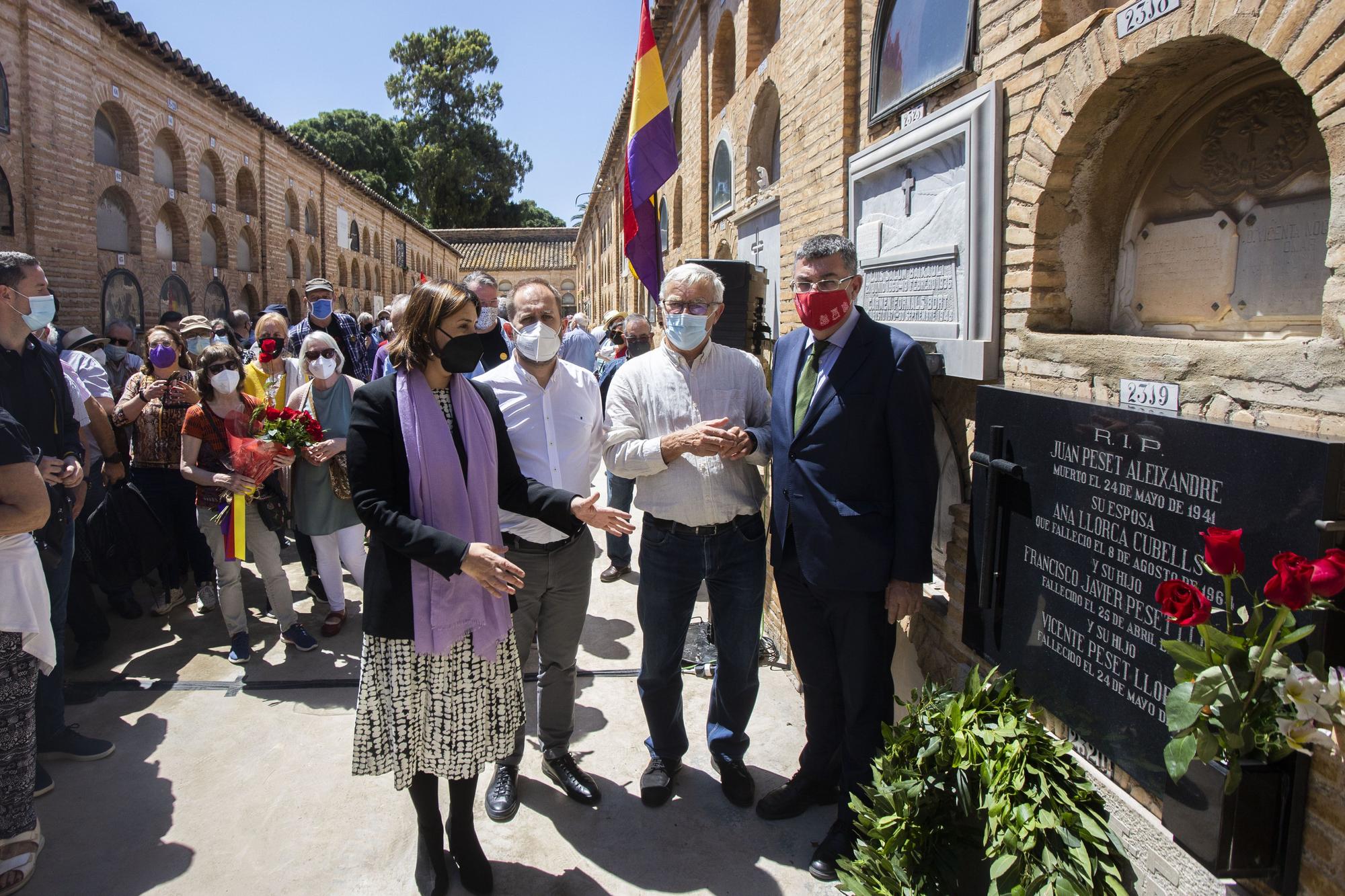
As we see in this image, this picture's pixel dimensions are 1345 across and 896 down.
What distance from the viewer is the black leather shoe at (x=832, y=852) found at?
299 centimetres

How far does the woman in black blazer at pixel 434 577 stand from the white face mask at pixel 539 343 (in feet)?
1.70

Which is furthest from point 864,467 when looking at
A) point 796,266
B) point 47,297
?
point 47,297

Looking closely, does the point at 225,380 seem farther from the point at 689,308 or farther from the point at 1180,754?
the point at 1180,754

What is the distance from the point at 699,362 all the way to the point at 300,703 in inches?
113

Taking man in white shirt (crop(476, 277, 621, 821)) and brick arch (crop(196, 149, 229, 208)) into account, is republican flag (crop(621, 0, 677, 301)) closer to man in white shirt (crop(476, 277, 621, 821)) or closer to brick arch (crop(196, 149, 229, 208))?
man in white shirt (crop(476, 277, 621, 821))

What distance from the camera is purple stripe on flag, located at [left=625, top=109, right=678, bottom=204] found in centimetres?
589

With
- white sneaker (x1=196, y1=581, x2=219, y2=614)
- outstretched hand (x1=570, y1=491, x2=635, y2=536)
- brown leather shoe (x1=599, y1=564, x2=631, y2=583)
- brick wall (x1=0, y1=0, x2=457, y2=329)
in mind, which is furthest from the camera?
brick wall (x1=0, y1=0, x2=457, y2=329)

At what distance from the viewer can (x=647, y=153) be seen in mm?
5895

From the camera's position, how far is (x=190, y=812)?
3436 mm

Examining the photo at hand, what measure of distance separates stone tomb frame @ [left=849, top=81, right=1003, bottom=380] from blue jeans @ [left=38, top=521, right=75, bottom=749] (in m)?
3.92

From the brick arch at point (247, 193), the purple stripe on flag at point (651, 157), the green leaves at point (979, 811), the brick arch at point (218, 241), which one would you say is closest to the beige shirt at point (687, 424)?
the green leaves at point (979, 811)

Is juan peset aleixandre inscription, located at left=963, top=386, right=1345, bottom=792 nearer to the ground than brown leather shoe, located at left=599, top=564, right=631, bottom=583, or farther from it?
farther from it

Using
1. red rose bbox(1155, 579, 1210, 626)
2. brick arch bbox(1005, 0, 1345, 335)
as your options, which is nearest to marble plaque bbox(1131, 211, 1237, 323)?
brick arch bbox(1005, 0, 1345, 335)

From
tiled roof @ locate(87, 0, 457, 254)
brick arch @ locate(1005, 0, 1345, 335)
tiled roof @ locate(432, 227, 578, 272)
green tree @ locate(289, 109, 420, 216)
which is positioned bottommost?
brick arch @ locate(1005, 0, 1345, 335)
